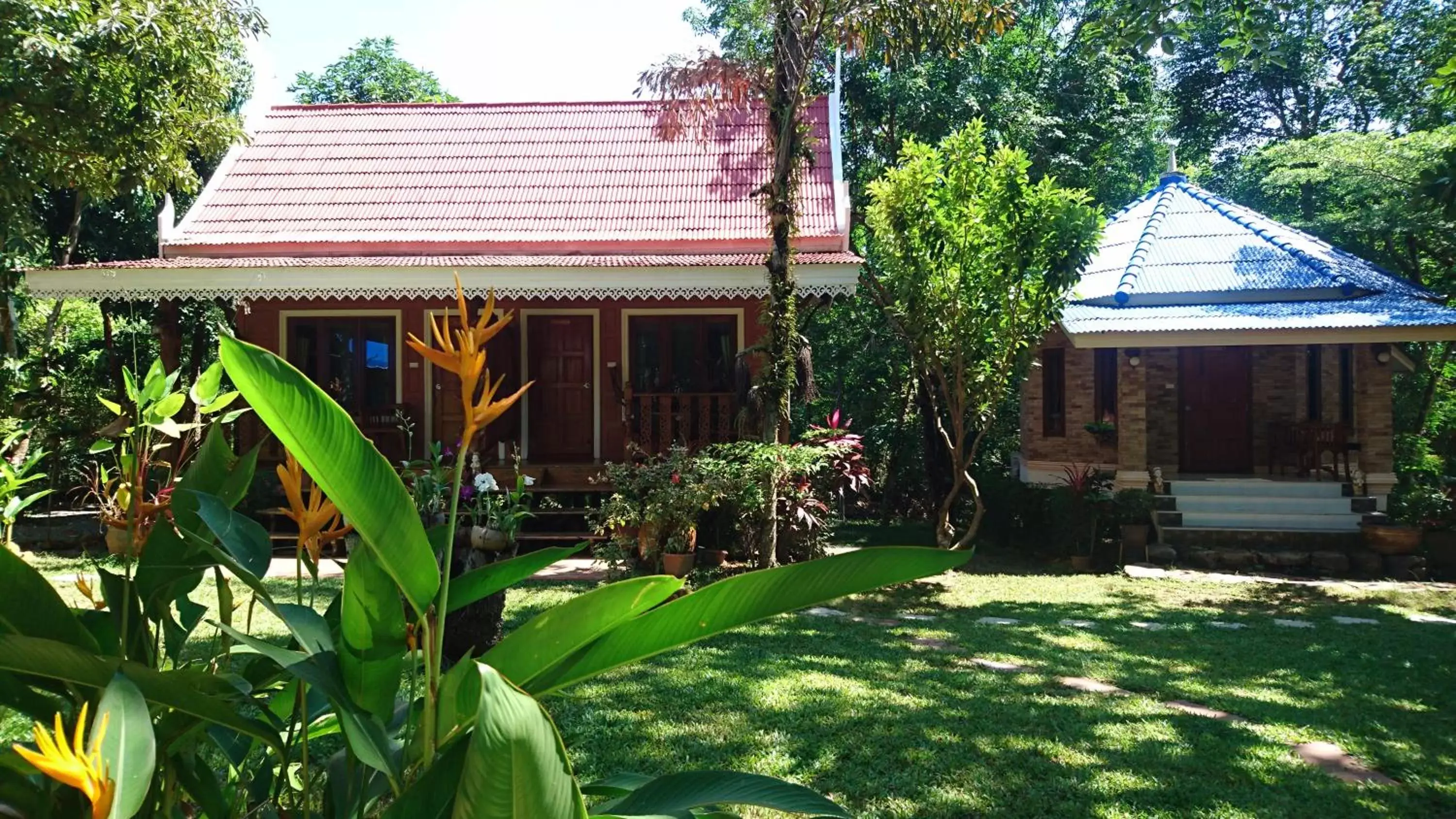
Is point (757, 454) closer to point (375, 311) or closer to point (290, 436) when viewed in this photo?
point (375, 311)

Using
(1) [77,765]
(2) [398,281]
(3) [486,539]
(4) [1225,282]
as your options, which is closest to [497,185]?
(2) [398,281]

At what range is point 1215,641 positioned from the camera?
7203 millimetres

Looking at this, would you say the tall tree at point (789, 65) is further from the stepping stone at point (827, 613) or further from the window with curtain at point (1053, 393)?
the window with curtain at point (1053, 393)

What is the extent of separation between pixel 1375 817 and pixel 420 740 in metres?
3.81

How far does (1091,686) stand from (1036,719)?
1003 mm

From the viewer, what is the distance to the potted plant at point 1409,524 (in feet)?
36.4

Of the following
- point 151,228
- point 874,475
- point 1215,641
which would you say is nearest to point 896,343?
point 874,475

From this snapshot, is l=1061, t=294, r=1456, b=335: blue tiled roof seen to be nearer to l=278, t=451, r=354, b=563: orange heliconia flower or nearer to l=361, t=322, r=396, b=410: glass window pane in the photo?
l=361, t=322, r=396, b=410: glass window pane

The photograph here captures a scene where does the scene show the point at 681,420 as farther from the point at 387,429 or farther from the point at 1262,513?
the point at 1262,513

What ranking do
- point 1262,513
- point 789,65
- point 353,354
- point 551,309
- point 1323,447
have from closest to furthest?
point 789,65 → point 1262,513 → point 551,309 → point 353,354 → point 1323,447

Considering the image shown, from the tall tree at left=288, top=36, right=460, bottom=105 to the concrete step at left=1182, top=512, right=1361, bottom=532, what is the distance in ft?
75.4

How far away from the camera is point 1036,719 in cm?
494

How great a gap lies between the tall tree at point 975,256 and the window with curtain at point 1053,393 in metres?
5.17

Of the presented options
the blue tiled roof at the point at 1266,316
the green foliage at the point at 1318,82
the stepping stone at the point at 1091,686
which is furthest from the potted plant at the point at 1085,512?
the green foliage at the point at 1318,82
